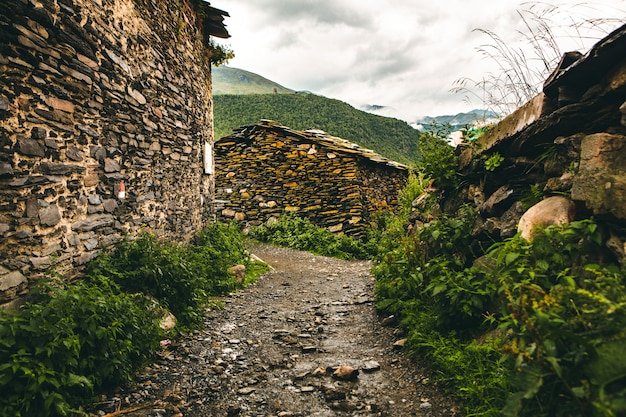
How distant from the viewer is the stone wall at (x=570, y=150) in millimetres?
2387

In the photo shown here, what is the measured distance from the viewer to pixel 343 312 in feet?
18.4

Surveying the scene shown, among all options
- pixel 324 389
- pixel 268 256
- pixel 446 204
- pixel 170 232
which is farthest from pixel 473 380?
pixel 268 256

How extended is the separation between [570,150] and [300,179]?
11882mm

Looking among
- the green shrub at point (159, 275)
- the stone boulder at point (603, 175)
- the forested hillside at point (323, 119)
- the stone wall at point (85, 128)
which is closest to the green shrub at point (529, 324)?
the stone boulder at point (603, 175)

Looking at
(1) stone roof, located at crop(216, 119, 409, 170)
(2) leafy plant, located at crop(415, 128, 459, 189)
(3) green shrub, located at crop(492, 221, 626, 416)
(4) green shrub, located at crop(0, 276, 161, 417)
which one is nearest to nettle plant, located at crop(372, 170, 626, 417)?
(3) green shrub, located at crop(492, 221, 626, 416)

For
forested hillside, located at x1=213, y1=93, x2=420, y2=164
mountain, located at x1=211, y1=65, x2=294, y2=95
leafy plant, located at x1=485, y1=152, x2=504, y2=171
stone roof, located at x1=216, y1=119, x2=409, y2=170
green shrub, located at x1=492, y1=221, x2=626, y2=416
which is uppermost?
mountain, located at x1=211, y1=65, x2=294, y2=95

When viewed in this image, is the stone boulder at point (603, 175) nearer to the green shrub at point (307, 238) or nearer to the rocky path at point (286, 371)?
the rocky path at point (286, 371)

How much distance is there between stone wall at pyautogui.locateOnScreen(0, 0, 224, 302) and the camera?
3.33m

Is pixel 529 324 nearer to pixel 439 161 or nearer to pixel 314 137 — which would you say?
pixel 439 161

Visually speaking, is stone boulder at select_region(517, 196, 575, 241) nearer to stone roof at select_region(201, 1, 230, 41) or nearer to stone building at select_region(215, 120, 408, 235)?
stone roof at select_region(201, 1, 230, 41)

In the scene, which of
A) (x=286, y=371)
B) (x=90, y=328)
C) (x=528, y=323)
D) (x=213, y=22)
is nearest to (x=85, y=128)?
(x=90, y=328)

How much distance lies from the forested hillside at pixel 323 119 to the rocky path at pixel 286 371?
26.8 meters

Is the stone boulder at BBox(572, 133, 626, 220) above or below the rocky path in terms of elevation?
above

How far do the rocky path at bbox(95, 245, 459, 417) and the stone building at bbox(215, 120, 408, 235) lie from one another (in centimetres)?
791
